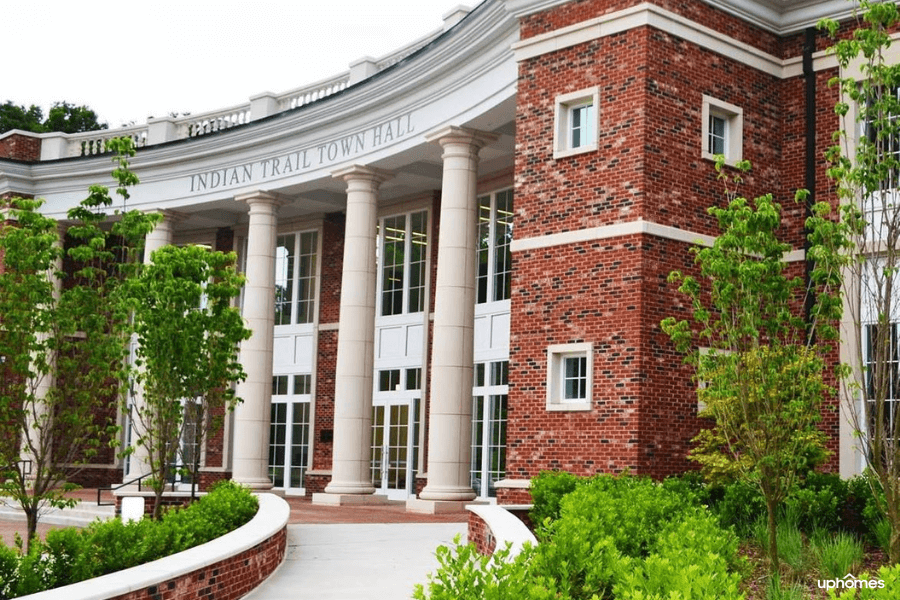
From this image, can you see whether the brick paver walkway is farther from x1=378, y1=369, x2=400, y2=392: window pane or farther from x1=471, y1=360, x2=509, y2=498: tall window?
x1=378, y1=369, x2=400, y2=392: window pane

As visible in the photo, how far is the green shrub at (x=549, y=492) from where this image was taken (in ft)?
49.2

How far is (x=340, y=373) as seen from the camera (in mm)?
25422

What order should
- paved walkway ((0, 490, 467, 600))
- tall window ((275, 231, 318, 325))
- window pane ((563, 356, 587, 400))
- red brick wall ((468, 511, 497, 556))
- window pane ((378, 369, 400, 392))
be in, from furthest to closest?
tall window ((275, 231, 318, 325)) → window pane ((378, 369, 400, 392)) → window pane ((563, 356, 587, 400)) → red brick wall ((468, 511, 497, 556)) → paved walkway ((0, 490, 467, 600))

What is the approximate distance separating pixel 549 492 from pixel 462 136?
9.32 meters

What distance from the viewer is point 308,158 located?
27.2 meters

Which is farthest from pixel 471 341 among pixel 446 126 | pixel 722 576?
pixel 722 576

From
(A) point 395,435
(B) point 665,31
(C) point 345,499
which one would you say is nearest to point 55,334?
(B) point 665,31

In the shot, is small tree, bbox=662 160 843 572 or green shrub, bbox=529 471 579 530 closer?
small tree, bbox=662 160 843 572

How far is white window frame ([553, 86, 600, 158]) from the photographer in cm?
1767

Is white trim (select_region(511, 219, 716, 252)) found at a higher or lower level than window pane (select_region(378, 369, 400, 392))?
higher

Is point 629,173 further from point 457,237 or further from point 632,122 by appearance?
point 457,237

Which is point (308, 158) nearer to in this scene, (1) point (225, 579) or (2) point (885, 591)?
(1) point (225, 579)

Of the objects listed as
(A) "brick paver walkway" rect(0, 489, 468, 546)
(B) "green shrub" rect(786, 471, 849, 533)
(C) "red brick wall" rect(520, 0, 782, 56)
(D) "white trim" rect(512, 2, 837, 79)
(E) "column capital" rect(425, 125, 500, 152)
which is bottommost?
(A) "brick paver walkway" rect(0, 489, 468, 546)

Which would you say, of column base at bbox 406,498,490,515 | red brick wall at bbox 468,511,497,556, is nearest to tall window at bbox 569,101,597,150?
red brick wall at bbox 468,511,497,556
